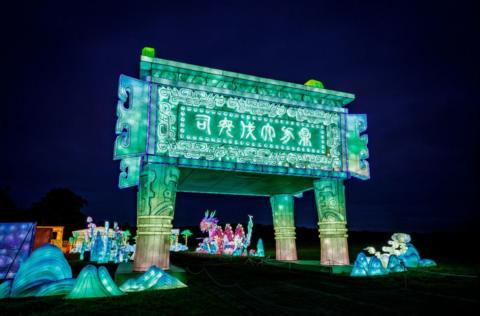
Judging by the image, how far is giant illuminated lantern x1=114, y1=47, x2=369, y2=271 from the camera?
28.4 ft

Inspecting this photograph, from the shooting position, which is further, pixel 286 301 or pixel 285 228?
pixel 285 228

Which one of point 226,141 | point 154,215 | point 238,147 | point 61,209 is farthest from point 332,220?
point 61,209

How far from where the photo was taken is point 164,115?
29.8 ft

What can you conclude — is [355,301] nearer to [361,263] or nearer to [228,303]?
[228,303]

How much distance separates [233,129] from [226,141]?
0.46 m

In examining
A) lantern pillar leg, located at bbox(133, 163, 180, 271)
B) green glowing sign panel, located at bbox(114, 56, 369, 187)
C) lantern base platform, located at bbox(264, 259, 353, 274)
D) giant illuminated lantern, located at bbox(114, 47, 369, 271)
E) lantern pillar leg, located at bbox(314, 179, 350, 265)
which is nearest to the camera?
lantern pillar leg, located at bbox(133, 163, 180, 271)

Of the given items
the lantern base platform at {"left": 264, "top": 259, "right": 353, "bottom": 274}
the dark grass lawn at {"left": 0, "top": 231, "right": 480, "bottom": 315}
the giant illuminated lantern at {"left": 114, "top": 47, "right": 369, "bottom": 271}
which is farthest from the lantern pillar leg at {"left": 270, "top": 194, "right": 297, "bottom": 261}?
the dark grass lawn at {"left": 0, "top": 231, "right": 480, "bottom": 315}

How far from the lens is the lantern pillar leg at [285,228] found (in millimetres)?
13727

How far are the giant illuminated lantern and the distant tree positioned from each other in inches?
1842

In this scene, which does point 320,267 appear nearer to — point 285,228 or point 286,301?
point 285,228

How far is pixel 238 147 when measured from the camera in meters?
9.70

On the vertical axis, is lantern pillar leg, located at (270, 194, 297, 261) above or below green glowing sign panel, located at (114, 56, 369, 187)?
below

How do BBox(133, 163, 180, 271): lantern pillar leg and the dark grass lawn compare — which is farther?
BBox(133, 163, 180, 271): lantern pillar leg

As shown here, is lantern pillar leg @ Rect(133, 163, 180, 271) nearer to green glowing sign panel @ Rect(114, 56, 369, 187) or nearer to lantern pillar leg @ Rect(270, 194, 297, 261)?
green glowing sign panel @ Rect(114, 56, 369, 187)
